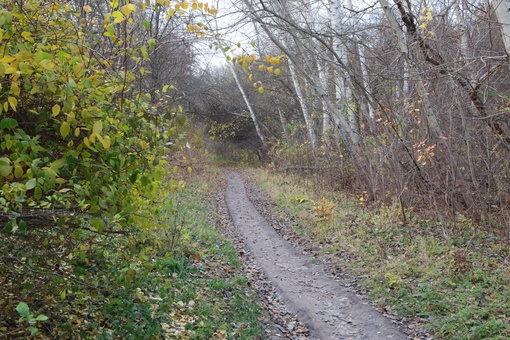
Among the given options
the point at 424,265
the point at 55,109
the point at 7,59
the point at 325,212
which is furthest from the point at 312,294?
the point at 7,59

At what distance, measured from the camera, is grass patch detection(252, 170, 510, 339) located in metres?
5.45

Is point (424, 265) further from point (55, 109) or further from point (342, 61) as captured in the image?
point (342, 61)

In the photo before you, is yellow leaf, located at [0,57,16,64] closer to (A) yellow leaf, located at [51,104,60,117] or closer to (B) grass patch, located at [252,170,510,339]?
(A) yellow leaf, located at [51,104,60,117]

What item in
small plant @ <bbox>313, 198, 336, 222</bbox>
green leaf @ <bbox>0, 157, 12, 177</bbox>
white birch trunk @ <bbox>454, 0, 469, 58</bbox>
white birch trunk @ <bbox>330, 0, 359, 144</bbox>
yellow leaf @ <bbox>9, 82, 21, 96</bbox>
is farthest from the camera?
white birch trunk @ <bbox>330, 0, 359, 144</bbox>

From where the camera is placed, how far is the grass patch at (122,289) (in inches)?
132

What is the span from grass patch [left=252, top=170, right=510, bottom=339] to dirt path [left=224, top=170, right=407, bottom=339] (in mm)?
358

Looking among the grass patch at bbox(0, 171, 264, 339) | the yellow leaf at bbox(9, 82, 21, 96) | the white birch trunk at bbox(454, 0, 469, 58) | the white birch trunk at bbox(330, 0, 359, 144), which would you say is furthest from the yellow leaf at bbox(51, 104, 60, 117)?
the white birch trunk at bbox(330, 0, 359, 144)

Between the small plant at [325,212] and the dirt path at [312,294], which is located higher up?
the small plant at [325,212]

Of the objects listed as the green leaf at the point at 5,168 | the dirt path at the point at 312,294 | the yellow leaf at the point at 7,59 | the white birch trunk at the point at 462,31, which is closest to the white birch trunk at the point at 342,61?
the white birch trunk at the point at 462,31

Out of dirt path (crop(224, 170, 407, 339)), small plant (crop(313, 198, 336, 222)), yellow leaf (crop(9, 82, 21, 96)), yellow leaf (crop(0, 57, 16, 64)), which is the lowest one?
dirt path (crop(224, 170, 407, 339))

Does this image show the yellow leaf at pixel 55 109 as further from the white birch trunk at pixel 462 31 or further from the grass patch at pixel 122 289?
the white birch trunk at pixel 462 31

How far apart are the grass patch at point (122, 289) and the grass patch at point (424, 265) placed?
2.18 meters

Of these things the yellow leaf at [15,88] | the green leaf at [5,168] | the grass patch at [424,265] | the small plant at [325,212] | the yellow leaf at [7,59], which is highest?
the yellow leaf at [7,59]

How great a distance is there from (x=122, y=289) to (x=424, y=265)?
5052 mm
